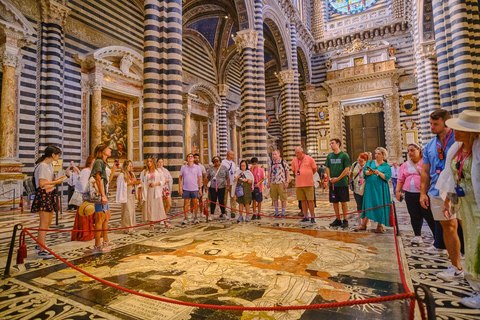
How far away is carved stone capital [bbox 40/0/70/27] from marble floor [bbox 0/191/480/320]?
9572mm

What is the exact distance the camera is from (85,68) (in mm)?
11828

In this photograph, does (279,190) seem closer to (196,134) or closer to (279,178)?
(279,178)

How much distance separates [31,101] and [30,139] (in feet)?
4.86

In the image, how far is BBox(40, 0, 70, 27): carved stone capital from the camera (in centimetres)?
1001

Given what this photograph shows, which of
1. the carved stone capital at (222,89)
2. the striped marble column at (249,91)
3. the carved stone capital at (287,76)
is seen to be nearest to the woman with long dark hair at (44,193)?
the striped marble column at (249,91)

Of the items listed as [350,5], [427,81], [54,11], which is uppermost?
[350,5]

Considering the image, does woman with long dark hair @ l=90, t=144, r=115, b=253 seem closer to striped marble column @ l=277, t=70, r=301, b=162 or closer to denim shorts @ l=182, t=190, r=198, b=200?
denim shorts @ l=182, t=190, r=198, b=200

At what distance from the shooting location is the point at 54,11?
33.3 feet

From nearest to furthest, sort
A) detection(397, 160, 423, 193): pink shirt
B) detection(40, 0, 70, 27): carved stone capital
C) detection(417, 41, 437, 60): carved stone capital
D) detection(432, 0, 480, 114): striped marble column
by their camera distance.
Result: detection(397, 160, 423, 193): pink shirt < detection(432, 0, 480, 114): striped marble column < detection(40, 0, 70, 27): carved stone capital < detection(417, 41, 437, 60): carved stone capital

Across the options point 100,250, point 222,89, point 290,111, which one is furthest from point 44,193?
point 222,89

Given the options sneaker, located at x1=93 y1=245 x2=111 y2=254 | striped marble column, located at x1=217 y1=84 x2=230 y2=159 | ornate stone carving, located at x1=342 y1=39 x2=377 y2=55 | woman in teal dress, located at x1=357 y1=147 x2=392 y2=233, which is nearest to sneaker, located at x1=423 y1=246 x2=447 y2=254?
woman in teal dress, located at x1=357 y1=147 x2=392 y2=233

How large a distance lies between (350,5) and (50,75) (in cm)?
2338

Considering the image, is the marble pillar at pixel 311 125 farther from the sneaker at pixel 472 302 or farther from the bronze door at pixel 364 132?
the sneaker at pixel 472 302

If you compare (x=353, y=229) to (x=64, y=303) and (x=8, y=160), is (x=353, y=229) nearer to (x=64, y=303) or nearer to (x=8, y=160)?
(x=64, y=303)
